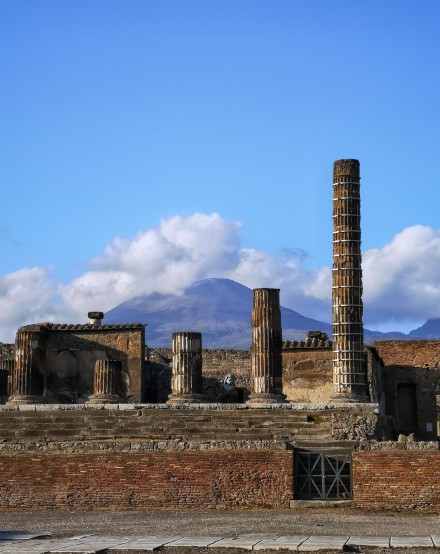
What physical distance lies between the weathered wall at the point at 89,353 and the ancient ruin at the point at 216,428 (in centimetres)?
4

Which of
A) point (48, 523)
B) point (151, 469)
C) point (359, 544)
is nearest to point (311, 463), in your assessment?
point (151, 469)

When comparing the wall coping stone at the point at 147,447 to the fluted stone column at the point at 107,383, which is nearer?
the wall coping stone at the point at 147,447

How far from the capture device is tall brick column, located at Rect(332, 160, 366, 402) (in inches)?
1149

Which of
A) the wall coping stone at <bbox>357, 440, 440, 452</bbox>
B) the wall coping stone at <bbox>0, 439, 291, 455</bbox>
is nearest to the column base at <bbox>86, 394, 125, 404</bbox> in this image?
the wall coping stone at <bbox>0, 439, 291, 455</bbox>

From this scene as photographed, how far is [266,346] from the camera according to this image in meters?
30.0

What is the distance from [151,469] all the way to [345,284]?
9593mm

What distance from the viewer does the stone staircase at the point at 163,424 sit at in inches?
986

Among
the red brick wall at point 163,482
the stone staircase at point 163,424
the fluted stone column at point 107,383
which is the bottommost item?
the red brick wall at point 163,482

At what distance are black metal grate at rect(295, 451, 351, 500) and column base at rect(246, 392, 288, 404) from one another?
6.90m

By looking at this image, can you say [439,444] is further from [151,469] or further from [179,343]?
[179,343]

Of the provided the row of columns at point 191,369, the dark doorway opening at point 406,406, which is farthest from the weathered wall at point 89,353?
the dark doorway opening at point 406,406

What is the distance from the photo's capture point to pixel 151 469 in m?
21.8

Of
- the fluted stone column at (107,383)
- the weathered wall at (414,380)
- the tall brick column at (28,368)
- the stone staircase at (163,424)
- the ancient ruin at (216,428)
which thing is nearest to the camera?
the ancient ruin at (216,428)

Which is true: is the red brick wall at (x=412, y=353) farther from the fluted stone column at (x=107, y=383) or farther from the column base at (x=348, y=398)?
the fluted stone column at (x=107, y=383)
